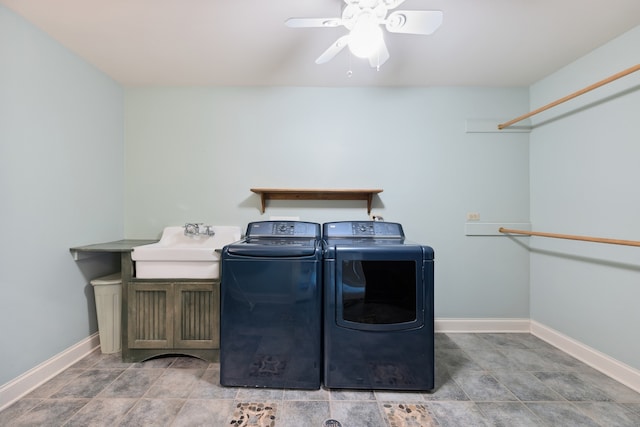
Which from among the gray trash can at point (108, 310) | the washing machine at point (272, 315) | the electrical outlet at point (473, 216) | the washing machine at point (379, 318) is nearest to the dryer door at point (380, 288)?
the washing machine at point (379, 318)

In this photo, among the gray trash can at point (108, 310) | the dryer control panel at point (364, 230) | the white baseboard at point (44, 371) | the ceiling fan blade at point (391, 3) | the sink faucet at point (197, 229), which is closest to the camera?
the ceiling fan blade at point (391, 3)

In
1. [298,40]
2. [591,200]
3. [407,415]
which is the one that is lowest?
[407,415]

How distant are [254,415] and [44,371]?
150 centimetres

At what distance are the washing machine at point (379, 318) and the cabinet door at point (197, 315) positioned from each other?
0.87m

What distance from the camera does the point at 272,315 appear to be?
64.9 inches

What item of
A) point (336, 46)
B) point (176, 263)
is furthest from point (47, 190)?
point (336, 46)

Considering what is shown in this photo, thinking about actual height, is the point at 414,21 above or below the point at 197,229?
above

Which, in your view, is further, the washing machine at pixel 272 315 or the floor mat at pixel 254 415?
the washing machine at pixel 272 315

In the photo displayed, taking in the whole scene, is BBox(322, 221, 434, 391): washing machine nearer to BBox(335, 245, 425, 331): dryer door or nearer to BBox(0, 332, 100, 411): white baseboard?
BBox(335, 245, 425, 331): dryer door

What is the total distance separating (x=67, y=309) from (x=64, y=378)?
0.46 metres

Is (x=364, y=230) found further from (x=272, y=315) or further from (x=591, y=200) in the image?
(x=591, y=200)

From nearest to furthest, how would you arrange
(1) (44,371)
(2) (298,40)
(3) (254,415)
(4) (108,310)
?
1. (3) (254,415)
2. (1) (44,371)
3. (2) (298,40)
4. (4) (108,310)

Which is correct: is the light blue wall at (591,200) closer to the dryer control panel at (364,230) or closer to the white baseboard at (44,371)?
the dryer control panel at (364,230)

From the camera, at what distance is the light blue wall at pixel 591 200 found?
1.78 meters
